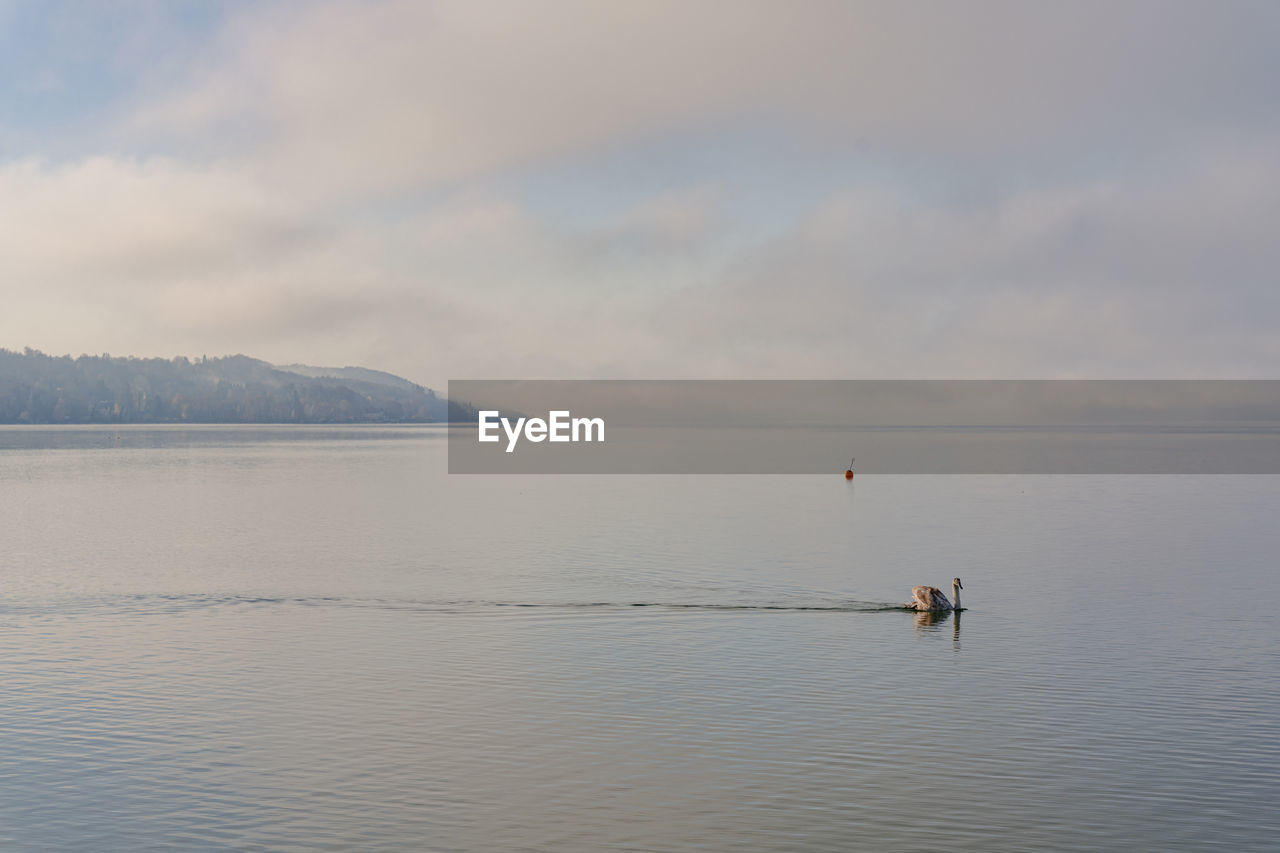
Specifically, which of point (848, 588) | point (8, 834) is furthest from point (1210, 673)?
point (8, 834)

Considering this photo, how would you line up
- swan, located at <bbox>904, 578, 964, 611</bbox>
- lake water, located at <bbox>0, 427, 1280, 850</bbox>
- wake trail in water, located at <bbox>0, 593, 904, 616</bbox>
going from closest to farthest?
lake water, located at <bbox>0, 427, 1280, 850</bbox> → swan, located at <bbox>904, 578, 964, 611</bbox> → wake trail in water, located at <bbox>0, 593, 904, 616</bbox>

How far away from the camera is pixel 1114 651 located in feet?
123

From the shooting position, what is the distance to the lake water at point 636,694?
21484mm

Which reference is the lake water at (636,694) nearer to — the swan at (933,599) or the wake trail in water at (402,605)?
the wake trail in water at (402,605)

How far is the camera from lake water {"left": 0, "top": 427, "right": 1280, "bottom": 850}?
2148 centimetres

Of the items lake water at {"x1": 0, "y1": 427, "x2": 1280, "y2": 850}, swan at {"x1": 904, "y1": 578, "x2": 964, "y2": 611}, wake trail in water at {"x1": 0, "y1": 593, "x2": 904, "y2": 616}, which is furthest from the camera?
wake trail in water at {"x1": 0, "y1": 593, "x2": 904, "y2": 616}

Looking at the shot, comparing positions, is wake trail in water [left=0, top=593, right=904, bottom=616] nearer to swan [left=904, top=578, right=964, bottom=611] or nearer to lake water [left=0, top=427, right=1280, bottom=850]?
lake water [left=0, top=427, right=1280, bottom=850]

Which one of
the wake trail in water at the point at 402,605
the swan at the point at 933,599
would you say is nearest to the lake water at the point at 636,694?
the wake trail in water at the point at 402,605

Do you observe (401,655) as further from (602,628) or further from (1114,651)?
(1114,651)

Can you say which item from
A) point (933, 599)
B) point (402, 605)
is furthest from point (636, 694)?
point (402, 605)

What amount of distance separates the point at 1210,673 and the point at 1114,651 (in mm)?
3761

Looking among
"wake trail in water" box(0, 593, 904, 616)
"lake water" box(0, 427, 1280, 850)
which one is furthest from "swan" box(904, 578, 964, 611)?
"wake trail in water" box(0, 593, 904, 616)

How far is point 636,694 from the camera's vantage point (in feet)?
103

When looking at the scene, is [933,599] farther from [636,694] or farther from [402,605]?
[402,605]
